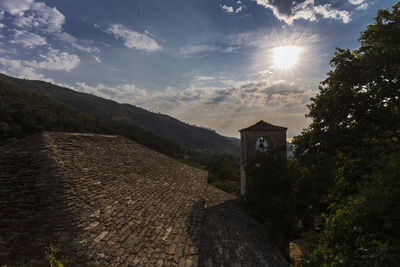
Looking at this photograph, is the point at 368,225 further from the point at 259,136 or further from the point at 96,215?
the point at 259,136

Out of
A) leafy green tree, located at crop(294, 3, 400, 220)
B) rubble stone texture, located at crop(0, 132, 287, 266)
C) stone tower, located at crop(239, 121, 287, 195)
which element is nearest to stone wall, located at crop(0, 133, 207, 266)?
rubble stone texture, located at crop(0, 132, 287, 266)

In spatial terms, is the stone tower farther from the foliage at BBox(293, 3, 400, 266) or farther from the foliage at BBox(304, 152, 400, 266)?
the foliage at BBox(304, 152, 400, 266)

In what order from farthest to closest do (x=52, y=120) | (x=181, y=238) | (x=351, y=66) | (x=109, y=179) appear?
1. (x=52, y=120)
2. (x=351, y=66)
3. (x=109, y=179)
4. (x=181, y=238)

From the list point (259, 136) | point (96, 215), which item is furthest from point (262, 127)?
point (96, 215)

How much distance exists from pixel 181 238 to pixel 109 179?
165 inches

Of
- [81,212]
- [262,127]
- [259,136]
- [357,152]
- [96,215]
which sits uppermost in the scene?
[262,127]

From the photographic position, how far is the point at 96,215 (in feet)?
18.2

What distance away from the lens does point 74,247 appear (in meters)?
4.25

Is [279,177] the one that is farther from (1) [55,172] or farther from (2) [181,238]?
(1) [55,172]

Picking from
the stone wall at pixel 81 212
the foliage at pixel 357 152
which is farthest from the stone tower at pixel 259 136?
the stone wall at pixel 81 212

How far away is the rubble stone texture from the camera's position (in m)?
4.40

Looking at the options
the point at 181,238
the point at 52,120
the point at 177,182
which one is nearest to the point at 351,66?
the point at 181,238

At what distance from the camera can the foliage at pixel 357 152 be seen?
3.35 metres

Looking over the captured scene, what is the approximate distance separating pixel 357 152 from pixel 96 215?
9654 mm
